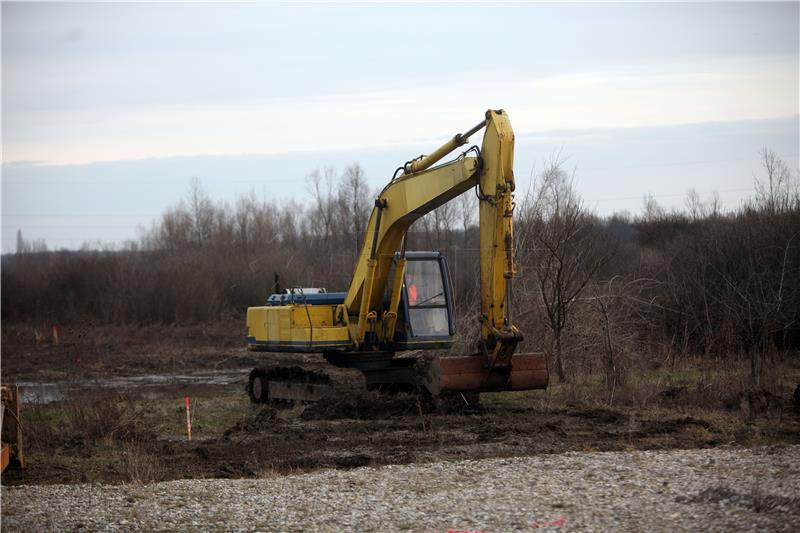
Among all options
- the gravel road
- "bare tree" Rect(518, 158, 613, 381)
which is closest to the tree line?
"bare tree" Rect(518, 158, 613, 381)

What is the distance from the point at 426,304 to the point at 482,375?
2947 millimetres

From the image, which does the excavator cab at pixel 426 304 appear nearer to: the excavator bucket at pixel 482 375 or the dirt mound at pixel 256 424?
the excavator bucket at pixel 482 375

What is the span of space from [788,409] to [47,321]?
38.6m

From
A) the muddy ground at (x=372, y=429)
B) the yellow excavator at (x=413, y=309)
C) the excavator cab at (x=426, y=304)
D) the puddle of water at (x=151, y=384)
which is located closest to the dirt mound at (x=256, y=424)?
the muddy ground at (x=372, y=429)

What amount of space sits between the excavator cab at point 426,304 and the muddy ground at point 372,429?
1.27 meters

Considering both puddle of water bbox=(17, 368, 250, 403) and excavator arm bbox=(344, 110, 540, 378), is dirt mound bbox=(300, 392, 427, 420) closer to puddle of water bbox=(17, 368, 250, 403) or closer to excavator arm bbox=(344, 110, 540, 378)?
excavator arm bbox=(344, 110, 540, 378)

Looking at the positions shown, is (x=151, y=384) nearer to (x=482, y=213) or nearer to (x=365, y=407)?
(x=365, y=407)

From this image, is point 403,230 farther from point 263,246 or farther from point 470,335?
point 263,246

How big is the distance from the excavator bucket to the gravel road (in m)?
2.98

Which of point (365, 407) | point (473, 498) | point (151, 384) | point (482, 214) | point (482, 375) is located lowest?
point (151, 384)

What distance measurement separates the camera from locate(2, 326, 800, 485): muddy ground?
12.3 metres

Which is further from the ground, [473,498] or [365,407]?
[365,407]

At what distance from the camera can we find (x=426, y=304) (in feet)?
56.7

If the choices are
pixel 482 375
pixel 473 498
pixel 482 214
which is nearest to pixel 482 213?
pixel 482 214
